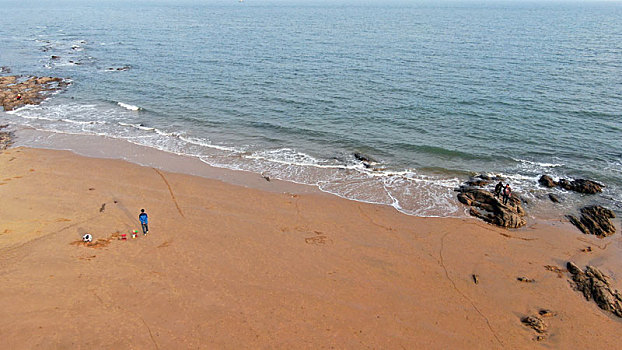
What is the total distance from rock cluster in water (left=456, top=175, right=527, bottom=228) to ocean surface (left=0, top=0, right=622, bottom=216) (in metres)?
0.98

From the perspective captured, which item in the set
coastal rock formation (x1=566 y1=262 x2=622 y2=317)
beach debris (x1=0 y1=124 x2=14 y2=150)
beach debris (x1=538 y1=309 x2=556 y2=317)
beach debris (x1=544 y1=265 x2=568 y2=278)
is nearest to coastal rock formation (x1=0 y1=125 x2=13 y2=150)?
beach debris (x1=0 y1=124 x2=14 y2=150)

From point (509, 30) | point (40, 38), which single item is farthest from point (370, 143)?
point (40, 38)

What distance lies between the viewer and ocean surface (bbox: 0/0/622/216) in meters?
28.9

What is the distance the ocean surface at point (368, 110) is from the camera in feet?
94.7

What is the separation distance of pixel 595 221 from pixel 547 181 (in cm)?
502

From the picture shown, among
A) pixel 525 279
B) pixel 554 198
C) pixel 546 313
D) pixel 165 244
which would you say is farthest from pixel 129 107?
pixel 546 313

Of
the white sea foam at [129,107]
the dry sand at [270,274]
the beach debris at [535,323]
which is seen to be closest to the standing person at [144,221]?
the dry sand at [270,274]

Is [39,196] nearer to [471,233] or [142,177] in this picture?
[142,177]

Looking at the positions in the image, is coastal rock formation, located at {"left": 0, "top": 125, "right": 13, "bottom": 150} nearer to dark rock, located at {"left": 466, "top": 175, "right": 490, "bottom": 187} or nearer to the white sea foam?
the white sea foam

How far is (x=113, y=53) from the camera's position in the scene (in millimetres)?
71188

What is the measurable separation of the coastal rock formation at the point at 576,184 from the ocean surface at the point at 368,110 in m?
0.74

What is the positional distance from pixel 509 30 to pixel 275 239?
103089 mm

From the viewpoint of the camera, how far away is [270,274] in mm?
17828

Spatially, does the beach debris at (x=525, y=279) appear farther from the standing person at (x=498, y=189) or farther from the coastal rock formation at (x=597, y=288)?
the standing person at (x=498, y=189)
